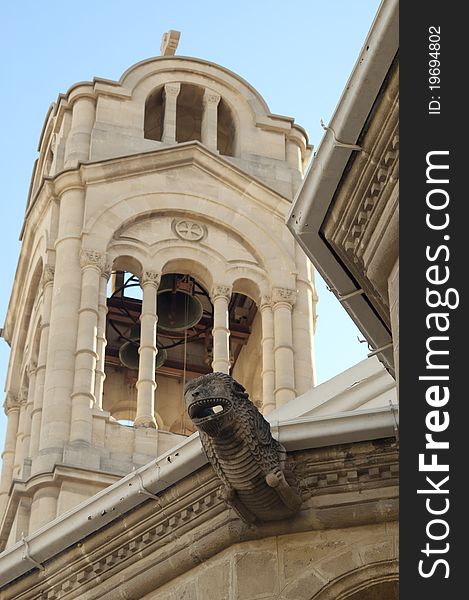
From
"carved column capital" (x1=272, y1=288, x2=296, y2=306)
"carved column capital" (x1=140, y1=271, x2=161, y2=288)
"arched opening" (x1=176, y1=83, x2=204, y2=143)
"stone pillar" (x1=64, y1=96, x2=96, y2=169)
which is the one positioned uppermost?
"arched opening" (x1=176, y1=83, x2=204, y2=143)

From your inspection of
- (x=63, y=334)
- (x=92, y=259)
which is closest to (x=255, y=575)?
(x=63, y=334)

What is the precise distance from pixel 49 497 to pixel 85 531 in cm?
1526

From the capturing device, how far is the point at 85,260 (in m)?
34.2

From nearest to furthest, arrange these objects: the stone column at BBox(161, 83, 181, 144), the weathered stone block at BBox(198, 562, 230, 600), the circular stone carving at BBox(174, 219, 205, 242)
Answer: the weathered stone block at BBox(198, 562, 230, 600), the circular stone carving at BBox(174, 219, 205, 242), the stone column at BBox(161, 83, 181, 144)

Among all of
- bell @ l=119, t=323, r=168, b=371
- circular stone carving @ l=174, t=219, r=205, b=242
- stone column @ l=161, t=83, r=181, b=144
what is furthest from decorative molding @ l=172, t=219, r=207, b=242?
stone column @ l=161, t=83, r=181, b=144

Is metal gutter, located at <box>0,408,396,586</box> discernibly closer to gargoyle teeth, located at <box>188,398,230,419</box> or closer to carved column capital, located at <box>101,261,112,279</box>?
gargoyle teeth, located at <box>188,398,230,419</box>

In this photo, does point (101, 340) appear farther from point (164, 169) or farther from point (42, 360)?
point (164, 169)

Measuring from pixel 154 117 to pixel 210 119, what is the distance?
177cm

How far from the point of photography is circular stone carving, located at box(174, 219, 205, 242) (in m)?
35.7

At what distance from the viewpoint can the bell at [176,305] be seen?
35.2 m

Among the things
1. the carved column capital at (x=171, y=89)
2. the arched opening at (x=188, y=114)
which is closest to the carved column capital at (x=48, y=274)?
the carved column capital at (x=171, y=89)

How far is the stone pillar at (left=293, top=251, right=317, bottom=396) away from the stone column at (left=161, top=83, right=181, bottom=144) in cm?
446

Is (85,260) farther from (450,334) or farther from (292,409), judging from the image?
(450,334)

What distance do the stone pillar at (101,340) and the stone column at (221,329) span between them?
2335 mm
